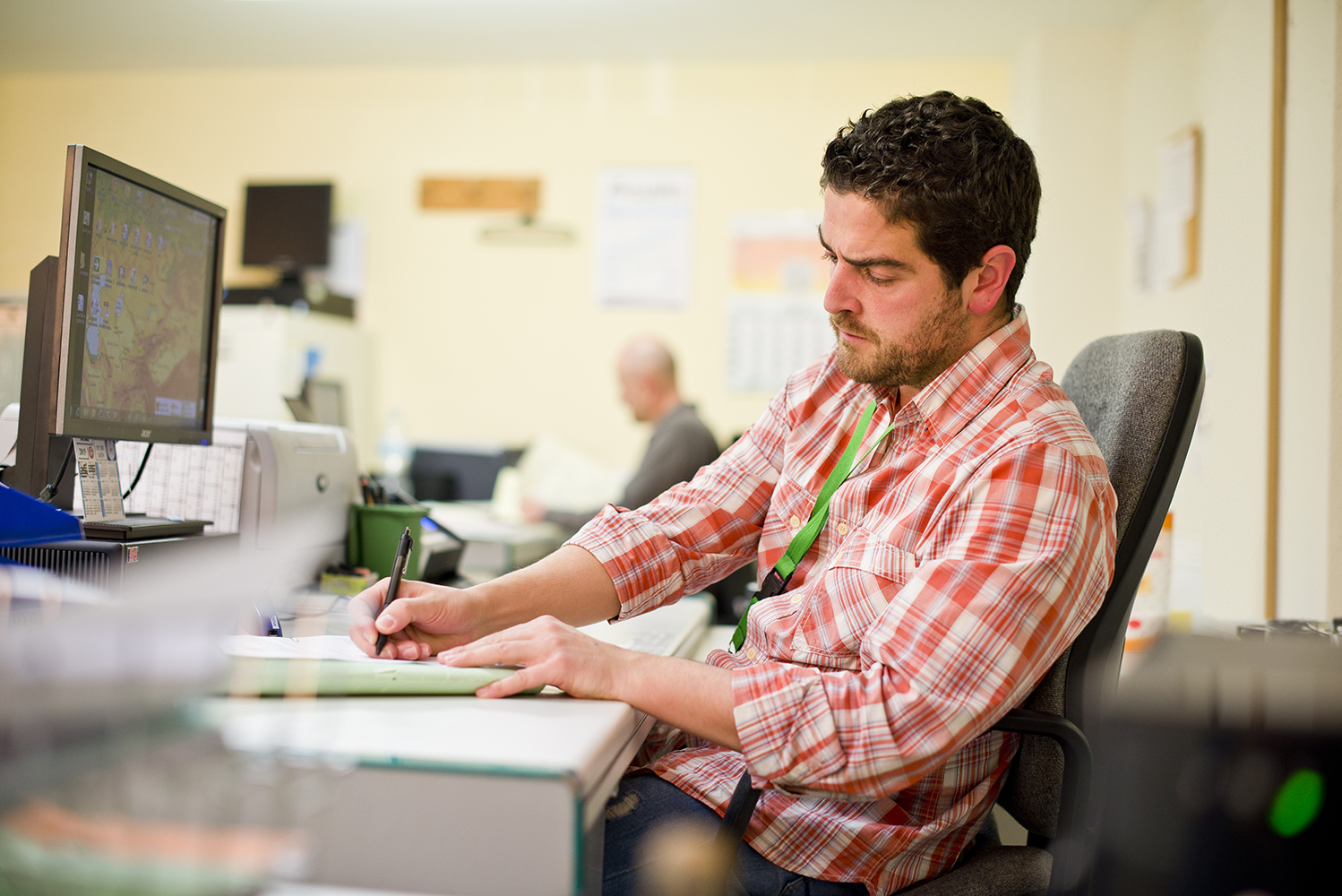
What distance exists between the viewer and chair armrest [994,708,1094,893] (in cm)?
93

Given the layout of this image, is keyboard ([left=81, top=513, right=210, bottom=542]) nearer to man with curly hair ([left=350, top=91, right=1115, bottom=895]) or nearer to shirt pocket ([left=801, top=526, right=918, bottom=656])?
man with curly hair ([left=350, top=91, right=1115, bottom=895])

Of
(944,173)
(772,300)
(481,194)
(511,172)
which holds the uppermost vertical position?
(511,172)

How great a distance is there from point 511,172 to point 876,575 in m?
3.77

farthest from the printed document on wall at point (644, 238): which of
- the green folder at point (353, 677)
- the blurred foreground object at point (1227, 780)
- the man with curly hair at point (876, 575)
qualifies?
the blurred foreground object at point (1227, 780)

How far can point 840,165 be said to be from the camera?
1068 millimetres

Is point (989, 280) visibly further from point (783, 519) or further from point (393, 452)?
point (393, 452)

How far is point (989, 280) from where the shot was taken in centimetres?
108

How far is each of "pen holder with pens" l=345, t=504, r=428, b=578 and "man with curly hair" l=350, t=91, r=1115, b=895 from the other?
1.75 ft

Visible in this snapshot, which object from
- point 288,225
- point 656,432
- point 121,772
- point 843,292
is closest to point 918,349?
point 843,292

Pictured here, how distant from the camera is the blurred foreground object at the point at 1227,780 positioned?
0.49 metres

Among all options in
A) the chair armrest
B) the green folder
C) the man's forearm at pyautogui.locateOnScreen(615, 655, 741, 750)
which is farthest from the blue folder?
the chair armrest

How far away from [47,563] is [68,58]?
4.31m

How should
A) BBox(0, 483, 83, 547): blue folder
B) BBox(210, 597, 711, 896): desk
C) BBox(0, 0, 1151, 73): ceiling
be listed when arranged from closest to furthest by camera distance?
BBox(210, 597, 711, 896): desk < BBox(0, 483, 83, 547): blue folder < BBox(0, 0, 1151, 73): ceiling

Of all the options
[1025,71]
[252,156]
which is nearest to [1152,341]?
[1025,71]
